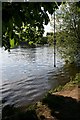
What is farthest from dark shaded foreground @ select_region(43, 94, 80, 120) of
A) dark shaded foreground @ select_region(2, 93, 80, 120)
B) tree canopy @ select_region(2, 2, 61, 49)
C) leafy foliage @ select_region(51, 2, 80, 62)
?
leafy foliage @ select_region(51, 2, 80, 62)

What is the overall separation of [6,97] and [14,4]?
15.1m

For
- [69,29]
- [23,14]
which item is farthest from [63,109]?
[69,29]

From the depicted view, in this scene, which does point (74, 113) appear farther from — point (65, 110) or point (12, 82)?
point (12, 82)

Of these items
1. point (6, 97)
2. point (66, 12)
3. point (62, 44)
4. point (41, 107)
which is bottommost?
point (6, 97)

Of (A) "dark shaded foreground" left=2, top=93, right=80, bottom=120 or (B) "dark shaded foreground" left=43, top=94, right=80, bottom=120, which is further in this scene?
(B) "dark shaded foreground" left=43, top=94, right=80, bottom=120

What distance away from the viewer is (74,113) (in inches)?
358

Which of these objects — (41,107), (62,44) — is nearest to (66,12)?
(62,44)

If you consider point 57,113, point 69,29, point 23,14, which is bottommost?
point 57,113

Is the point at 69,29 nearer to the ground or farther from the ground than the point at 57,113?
farther from the ground

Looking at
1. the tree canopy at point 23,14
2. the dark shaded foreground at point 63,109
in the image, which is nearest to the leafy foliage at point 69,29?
the dark shaded foreground at point 63,109

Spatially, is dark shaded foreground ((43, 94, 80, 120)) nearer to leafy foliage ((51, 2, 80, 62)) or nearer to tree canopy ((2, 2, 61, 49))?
tree canopy ((2, 2, 61, 49))

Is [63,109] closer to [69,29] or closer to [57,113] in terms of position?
[57,113]

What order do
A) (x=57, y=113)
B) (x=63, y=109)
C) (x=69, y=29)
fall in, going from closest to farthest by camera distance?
(x=57, y=113) < (x=63, y=109) < (x=69, y=29)

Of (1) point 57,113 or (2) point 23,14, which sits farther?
(1) point 57,113
